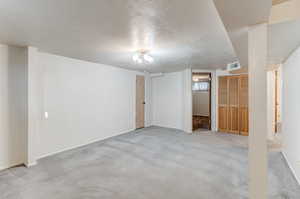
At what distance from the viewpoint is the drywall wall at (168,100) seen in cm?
604

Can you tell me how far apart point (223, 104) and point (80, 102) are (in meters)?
4.66

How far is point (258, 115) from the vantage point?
1.65 m

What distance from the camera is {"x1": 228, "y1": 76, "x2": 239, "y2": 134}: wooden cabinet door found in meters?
5.31

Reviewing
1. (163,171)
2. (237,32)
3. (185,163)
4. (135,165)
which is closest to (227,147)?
(185,163)

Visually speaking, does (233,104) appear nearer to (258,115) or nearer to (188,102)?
(188,102)

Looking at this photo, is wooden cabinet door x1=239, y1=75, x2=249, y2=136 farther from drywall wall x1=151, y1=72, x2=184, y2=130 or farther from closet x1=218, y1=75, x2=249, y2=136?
drywall wall x1=151, y1=72, x2=184, y2=130

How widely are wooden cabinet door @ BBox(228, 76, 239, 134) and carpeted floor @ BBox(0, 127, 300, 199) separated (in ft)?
4.96

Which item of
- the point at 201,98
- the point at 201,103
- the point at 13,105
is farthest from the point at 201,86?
the point at 13,105

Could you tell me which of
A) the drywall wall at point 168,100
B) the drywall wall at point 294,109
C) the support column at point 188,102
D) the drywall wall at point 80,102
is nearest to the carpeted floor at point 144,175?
the drywall wall at point 294,109

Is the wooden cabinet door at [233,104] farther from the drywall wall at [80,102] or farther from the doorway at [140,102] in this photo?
the drywall wall at [80,102]

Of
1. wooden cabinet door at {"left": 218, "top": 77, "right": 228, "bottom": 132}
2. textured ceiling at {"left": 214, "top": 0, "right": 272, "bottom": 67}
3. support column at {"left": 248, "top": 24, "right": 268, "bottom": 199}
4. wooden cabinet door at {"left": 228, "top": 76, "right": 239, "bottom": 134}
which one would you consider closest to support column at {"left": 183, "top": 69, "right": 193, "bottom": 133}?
wooden cabinet door at {"left": 218, "top": 77, "right": 228, "bottom": 132}

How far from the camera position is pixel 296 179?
7.99 feet

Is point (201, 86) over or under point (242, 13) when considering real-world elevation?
under

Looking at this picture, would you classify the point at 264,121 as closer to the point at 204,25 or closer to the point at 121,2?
the point at 204,25
